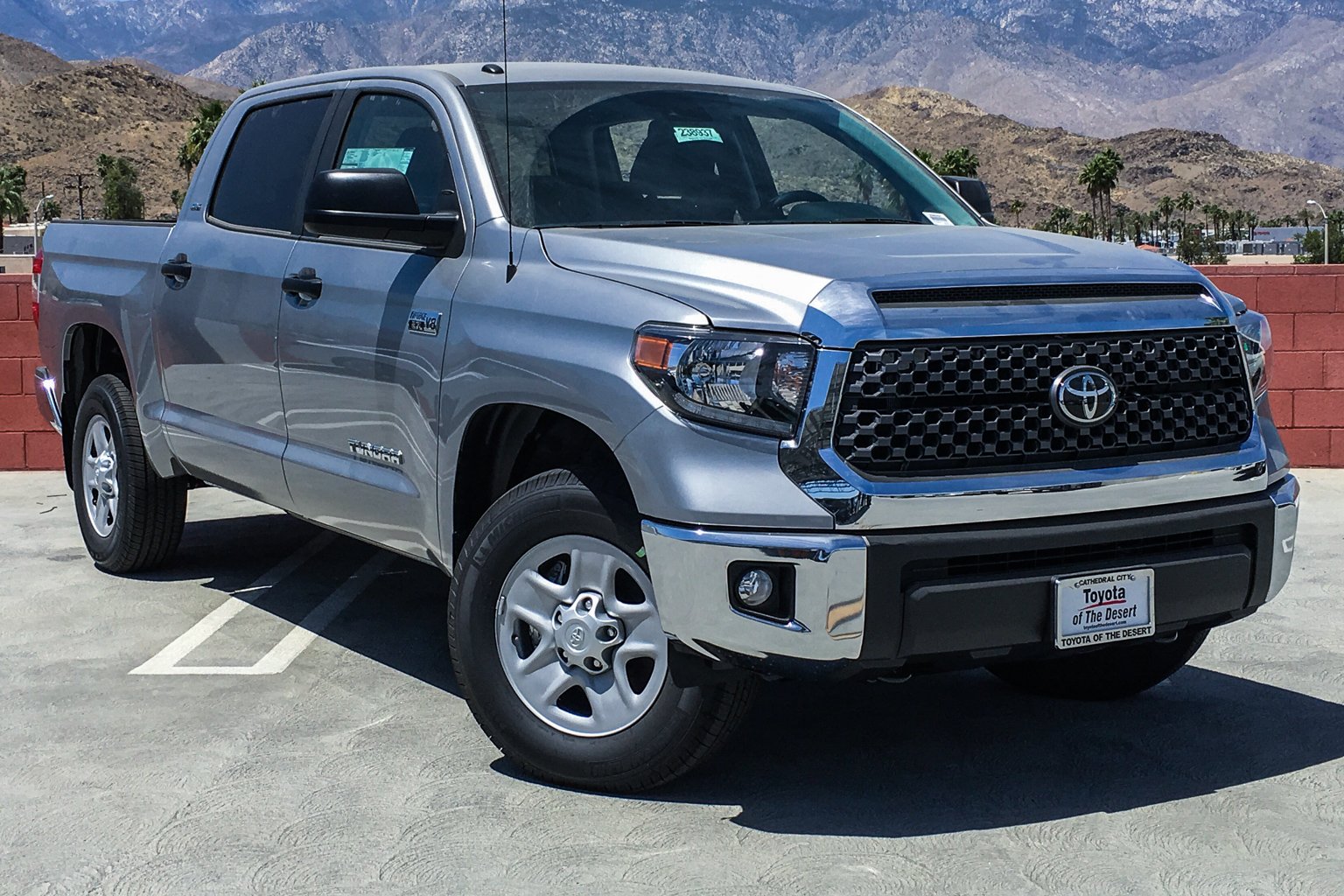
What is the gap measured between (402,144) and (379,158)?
0.45ft

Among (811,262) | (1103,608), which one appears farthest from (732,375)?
(1103,608)

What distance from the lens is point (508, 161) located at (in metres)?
4.78

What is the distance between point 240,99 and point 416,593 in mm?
2139

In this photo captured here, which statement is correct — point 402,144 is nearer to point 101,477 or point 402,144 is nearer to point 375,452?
point 375,452

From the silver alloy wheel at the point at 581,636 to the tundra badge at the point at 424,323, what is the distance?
2.66 ft

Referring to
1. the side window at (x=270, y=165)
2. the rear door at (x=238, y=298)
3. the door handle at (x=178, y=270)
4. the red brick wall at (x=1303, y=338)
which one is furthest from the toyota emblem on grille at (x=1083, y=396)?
the red brick wall at (x=1303, y=338)

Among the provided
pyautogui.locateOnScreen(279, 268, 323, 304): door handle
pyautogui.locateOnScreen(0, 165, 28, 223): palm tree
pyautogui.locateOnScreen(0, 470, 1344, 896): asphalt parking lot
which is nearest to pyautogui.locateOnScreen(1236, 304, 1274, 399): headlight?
pyautogui.locateOnScreen(0, 470, 1344, 896): asphalt parking lot

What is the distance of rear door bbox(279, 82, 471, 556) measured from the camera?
16.0ft

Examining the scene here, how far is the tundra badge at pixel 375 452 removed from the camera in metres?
5.04

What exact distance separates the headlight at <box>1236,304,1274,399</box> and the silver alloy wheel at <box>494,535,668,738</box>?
173cm

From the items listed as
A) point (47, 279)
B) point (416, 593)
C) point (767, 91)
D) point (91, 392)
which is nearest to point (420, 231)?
point (767, 91)

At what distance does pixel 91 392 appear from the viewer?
7.23 meters

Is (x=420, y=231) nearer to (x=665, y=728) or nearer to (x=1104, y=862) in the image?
(x=665, y=728)

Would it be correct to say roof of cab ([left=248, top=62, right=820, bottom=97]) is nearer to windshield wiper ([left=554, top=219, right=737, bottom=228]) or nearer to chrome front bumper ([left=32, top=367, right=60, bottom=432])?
windshield wiper ([left=554, top=219, right=737, bottom=228])
